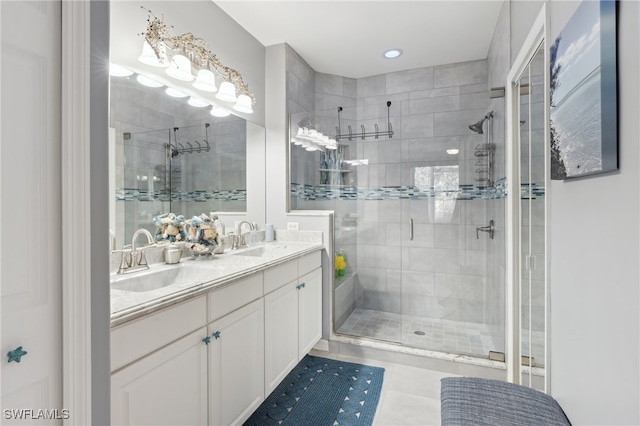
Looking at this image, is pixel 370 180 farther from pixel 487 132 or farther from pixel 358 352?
pixel 358 352

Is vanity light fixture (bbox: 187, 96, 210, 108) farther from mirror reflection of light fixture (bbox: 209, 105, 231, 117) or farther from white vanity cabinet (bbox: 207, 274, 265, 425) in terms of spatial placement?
white vanity cabinet (bbox: 207, 274, 265, 425)

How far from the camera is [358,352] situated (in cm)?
267

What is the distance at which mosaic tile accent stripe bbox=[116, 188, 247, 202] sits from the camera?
169 centimetres

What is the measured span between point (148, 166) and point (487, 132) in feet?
8.87

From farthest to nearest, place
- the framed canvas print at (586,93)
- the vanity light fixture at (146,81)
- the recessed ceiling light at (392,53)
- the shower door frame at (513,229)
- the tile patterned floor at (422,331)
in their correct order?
1. the recessed ceiling light at (392,53)
2. the tile patterned floor at (422,331)
3. the shower door frame at (513,229)
4. the vanity light fixture at (146,81)
5. the framed canvas print at (586,93)

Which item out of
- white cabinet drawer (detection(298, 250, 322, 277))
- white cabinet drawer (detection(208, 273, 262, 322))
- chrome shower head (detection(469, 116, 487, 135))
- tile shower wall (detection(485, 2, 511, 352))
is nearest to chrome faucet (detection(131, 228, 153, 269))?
white cabinet drawer (detection(208, 273, 262, 322))

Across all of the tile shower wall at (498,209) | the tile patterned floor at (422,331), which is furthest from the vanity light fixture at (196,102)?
the tile patterned floor at (422,331)

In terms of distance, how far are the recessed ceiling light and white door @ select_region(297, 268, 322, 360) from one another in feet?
6.99

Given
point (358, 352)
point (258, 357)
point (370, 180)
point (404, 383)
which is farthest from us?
point (370, 180)

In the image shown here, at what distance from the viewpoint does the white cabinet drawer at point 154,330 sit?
101cm

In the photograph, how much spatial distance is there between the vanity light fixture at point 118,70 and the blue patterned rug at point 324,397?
2002mm

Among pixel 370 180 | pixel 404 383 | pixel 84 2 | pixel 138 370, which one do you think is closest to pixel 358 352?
pixel 404 383

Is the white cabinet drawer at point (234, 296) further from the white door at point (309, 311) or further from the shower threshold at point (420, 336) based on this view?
the shower threshold at point (420, 336)

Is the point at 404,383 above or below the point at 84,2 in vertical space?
below
